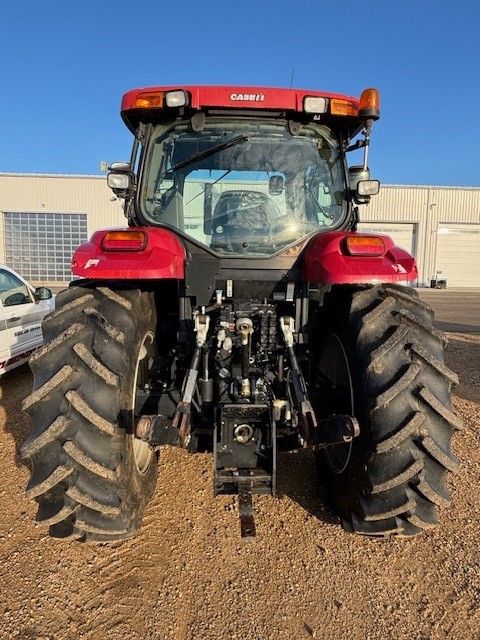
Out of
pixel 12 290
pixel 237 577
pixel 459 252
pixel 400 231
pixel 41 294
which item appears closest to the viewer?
pixel 237 577

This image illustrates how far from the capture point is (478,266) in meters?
24.6

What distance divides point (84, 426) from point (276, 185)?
1.96 meters

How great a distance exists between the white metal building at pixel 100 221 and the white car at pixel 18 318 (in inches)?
674

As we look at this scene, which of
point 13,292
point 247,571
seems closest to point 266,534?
point 247,571

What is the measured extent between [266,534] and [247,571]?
336mm

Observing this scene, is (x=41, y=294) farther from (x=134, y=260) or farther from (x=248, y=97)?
(x=248, y=97)

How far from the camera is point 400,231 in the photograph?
2464cm

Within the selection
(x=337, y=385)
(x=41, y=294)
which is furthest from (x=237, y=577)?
(x=41, y=294)

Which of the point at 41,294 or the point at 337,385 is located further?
the point at 41,294

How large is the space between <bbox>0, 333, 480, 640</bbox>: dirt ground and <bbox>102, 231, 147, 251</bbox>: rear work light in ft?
5.44

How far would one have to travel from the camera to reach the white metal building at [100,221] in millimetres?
22438

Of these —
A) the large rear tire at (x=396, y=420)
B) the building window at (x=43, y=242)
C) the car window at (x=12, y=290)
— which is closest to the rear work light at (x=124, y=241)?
the large rear tire at (x=396, y=420)

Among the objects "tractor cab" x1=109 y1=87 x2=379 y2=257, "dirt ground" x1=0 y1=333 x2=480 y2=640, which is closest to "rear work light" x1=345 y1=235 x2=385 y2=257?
"tractor cab" x1=109 y1=87 x2=379 y2=257

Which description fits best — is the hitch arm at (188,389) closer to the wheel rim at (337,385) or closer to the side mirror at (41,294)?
the wheel rim at (337,385)
